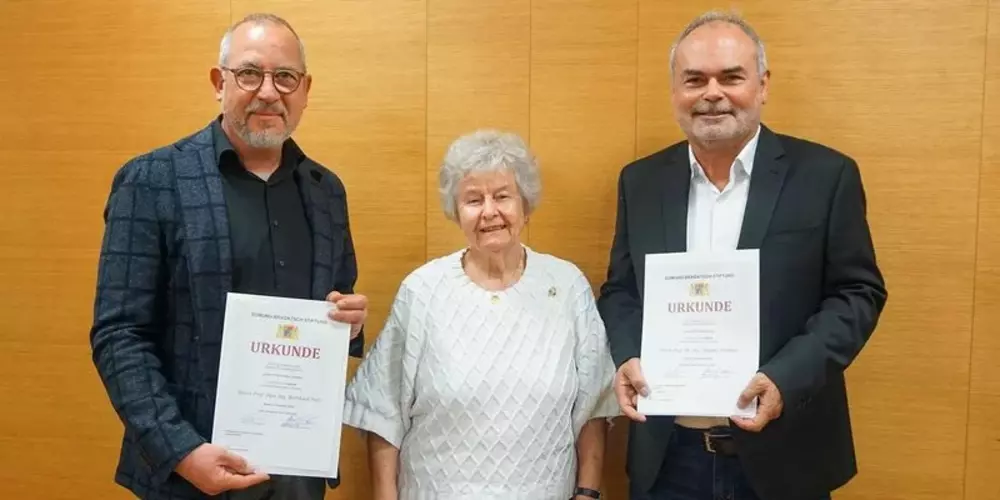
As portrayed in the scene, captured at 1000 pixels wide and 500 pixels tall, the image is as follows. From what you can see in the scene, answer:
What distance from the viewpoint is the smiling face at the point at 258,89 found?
69.7 inches

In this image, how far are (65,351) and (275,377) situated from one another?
143 centimetres

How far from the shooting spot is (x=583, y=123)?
245 cm

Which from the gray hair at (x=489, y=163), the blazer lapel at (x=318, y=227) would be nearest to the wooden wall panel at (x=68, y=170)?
the blazer lapel at (x=318, y=227)

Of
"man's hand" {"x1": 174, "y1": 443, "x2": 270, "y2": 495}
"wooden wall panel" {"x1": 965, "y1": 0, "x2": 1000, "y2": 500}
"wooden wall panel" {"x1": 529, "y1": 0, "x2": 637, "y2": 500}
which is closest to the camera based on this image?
"man's hand" {"x1": 174, "y1": 443, "x2": 270, "y2": 495}

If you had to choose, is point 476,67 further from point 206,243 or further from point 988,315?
point 988,315

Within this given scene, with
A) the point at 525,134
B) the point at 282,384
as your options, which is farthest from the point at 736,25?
the point at 282,384

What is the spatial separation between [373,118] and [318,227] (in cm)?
74

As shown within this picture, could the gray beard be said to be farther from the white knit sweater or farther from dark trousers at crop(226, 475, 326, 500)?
dark trousers at crop(226, 475, 326, 500)

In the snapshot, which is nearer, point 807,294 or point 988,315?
point 807,294

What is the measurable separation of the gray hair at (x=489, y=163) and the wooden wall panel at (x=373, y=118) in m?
0.49

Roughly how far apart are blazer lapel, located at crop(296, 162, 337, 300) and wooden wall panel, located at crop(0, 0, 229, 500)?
2.87ft

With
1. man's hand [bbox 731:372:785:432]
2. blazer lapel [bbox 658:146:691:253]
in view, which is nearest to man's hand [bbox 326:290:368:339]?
blazer lapel [bbox 658:146:691:253]

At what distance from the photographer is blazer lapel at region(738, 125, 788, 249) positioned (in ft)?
6.01
